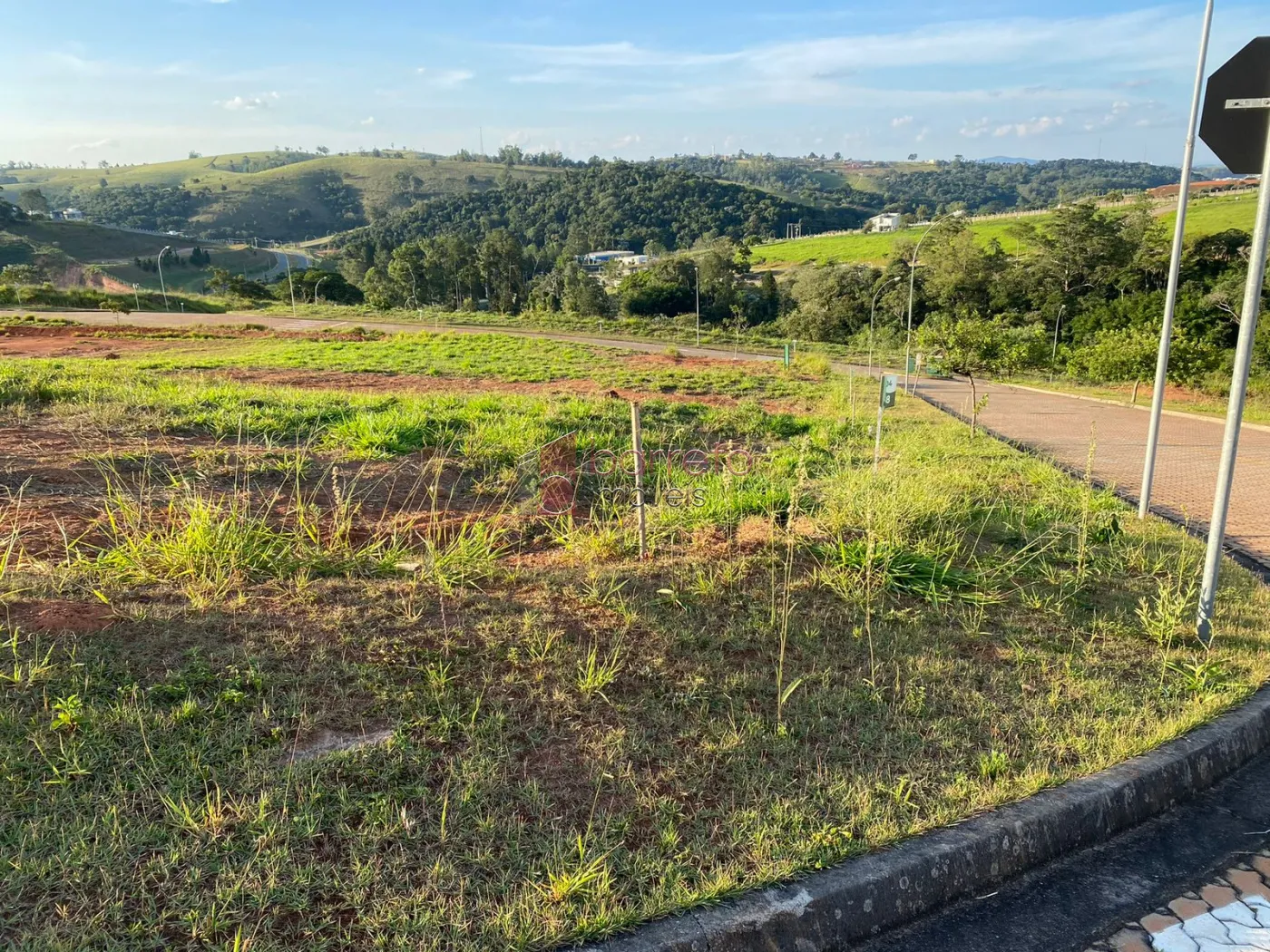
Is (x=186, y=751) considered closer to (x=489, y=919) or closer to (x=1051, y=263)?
(x=489, y=919)

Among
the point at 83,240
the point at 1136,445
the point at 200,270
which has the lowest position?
the point at 1136,445

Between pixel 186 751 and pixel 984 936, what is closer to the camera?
pixel 984 936

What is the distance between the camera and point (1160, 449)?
41.9 feet

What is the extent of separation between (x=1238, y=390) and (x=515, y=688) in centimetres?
404

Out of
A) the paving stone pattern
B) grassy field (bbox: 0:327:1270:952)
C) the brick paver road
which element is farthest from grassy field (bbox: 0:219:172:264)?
the paving stone pattern

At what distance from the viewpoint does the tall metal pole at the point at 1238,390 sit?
361cm

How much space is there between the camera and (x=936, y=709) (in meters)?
3.43

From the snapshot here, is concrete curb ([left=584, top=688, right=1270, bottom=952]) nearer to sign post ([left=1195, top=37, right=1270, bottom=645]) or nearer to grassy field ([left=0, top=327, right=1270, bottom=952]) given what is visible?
grassy field ([left=0, top=327, right=1270, bottom=952])

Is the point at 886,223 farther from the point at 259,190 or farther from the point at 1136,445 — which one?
the point at 259,190

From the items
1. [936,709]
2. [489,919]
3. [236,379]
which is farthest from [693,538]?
[236,379]

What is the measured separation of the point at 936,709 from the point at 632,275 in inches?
2575

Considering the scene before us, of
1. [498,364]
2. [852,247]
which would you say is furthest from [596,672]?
[852,247]

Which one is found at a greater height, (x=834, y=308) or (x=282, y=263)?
(x=282, y=263)

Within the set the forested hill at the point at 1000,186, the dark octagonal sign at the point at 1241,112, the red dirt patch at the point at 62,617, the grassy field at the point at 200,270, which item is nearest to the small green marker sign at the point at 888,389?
the dark octagonal sign at the point at 1241,112
